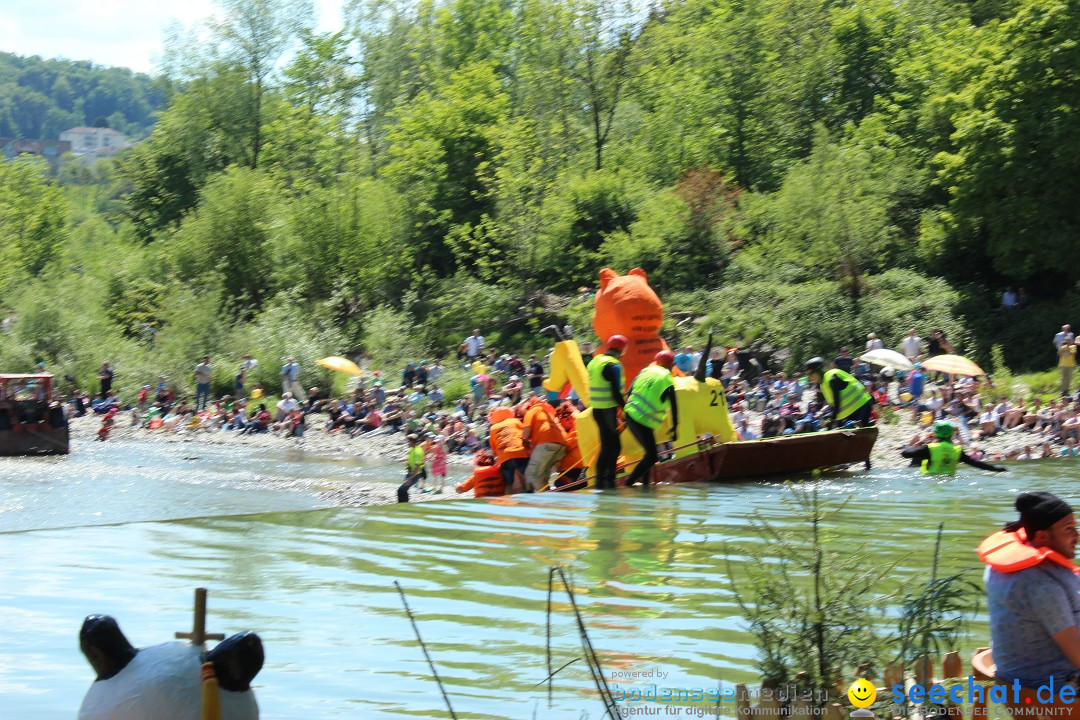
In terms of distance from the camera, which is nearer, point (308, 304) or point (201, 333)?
point (201, 333)

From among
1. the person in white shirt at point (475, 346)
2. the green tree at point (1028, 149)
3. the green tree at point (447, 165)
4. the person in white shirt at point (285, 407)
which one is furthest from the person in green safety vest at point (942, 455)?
the green tree at point (447, 165)

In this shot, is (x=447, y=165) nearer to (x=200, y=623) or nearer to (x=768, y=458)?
(x=768, y=458)

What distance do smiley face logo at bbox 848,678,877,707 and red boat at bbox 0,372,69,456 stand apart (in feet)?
89.9

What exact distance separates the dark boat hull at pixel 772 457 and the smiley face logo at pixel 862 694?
1127 centimetres

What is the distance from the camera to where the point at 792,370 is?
102ft

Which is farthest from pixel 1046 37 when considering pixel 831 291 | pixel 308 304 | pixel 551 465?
pixel 308 304

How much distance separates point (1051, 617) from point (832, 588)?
0.90m

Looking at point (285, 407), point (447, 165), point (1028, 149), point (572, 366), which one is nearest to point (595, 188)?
point (447, 165)

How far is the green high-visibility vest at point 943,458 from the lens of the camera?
17.2 metres

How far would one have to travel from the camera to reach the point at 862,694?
5453 millimetres

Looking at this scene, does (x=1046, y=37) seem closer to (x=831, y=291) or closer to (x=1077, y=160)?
(x=1077, y=160)

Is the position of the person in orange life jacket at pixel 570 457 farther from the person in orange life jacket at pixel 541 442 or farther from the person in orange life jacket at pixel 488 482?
the person in orange life jacket at pixel 488 482

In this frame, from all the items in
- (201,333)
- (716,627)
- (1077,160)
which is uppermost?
(1077,160)

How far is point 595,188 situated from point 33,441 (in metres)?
19.5
